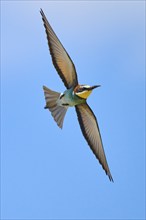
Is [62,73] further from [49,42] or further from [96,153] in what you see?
[96,153]

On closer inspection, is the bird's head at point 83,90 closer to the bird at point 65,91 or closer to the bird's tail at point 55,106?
the bird at point 65,91

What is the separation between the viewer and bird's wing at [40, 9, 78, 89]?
10938mm

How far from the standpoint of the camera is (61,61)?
11109mm

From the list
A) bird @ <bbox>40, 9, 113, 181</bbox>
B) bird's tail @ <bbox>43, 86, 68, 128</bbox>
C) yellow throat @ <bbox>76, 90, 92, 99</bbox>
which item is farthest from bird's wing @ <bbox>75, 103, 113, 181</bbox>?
yellow throat @ <bbox>76, 90, 92, 99</bbox>

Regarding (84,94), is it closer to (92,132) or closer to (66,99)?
(66,99)

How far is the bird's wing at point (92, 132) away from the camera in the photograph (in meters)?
11.6

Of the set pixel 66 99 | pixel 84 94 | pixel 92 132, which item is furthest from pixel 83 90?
pixel 92 132

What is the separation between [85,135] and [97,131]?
0.20 meters

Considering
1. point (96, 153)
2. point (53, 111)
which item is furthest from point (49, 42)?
point (96, 153)

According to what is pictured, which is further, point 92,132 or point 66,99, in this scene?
point 92,132

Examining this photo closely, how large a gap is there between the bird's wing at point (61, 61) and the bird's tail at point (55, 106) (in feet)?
0.78

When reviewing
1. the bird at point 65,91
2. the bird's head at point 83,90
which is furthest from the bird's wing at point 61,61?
the bird's head at point 83,90

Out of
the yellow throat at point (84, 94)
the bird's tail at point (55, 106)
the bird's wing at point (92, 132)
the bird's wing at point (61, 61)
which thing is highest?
the bird's wing at point (61, 61)

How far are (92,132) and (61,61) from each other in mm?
1291
